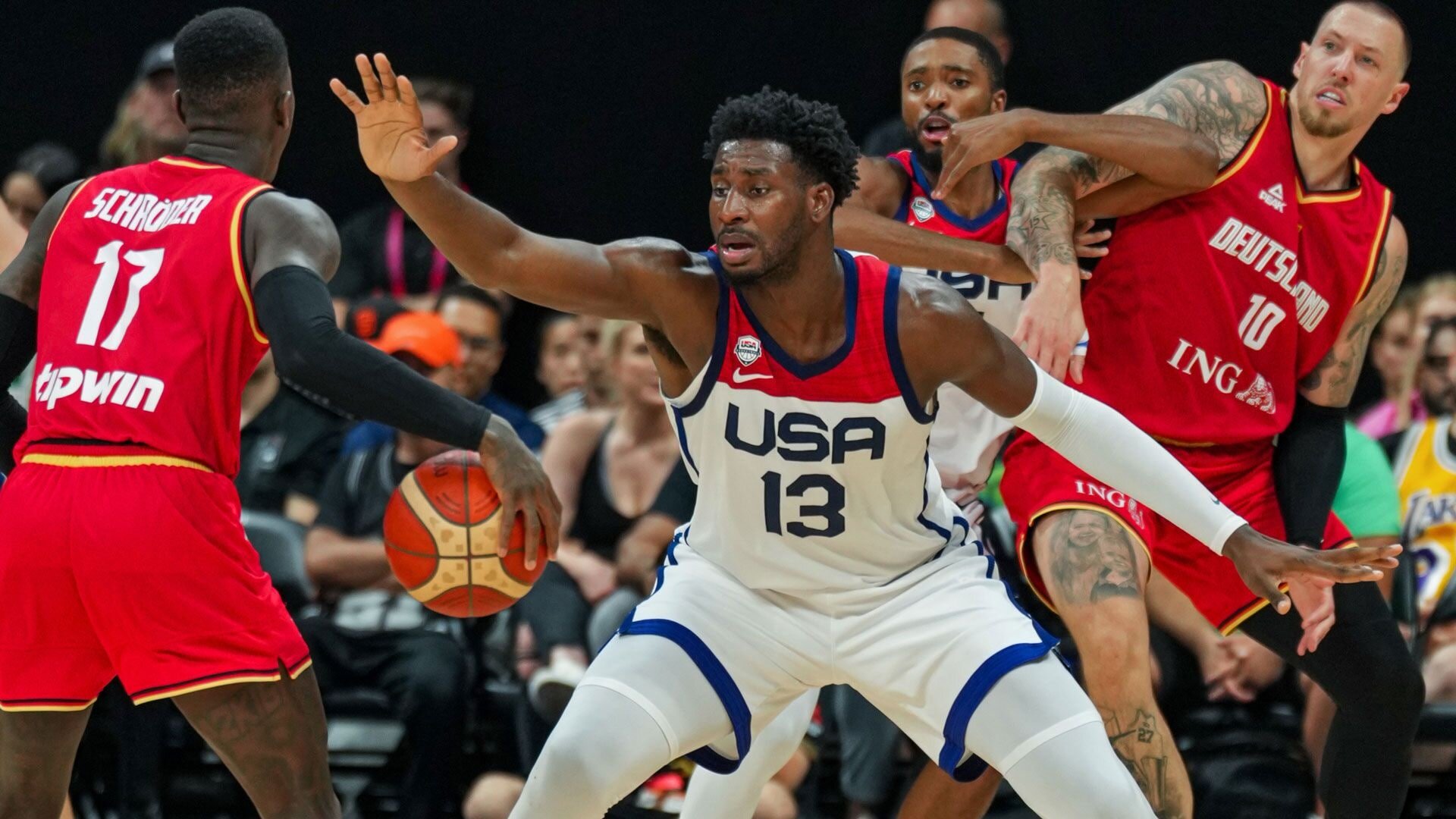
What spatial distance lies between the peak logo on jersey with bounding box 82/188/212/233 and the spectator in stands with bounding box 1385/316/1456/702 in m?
4.28

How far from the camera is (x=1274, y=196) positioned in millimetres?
4863

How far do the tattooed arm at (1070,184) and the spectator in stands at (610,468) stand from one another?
1855mm

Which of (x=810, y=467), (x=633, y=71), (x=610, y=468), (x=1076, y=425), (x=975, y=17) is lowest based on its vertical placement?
(x=610, y=468)

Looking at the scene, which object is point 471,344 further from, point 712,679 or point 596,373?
point 712,679

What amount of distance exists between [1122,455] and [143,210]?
85.6 inches

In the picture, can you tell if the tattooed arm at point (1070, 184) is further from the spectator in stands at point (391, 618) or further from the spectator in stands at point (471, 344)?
the spectator in stands at point (471, 344)

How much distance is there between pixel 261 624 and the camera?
12.5 feet

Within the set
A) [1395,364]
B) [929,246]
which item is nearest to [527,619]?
[929,246]

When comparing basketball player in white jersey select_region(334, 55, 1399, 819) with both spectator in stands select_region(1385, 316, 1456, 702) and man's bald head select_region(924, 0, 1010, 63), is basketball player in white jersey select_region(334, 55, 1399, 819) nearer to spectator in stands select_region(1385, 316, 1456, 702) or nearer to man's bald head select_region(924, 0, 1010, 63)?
spectator in stands select_region(1385, 316, 1456, 702)

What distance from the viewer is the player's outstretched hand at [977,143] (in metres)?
4.57

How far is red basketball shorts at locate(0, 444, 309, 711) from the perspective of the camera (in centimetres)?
371

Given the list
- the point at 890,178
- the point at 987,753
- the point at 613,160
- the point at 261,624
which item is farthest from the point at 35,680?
the point at 613,160

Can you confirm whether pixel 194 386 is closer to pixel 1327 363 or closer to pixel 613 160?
pixel 1327 363

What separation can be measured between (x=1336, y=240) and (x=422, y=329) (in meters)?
3.03
